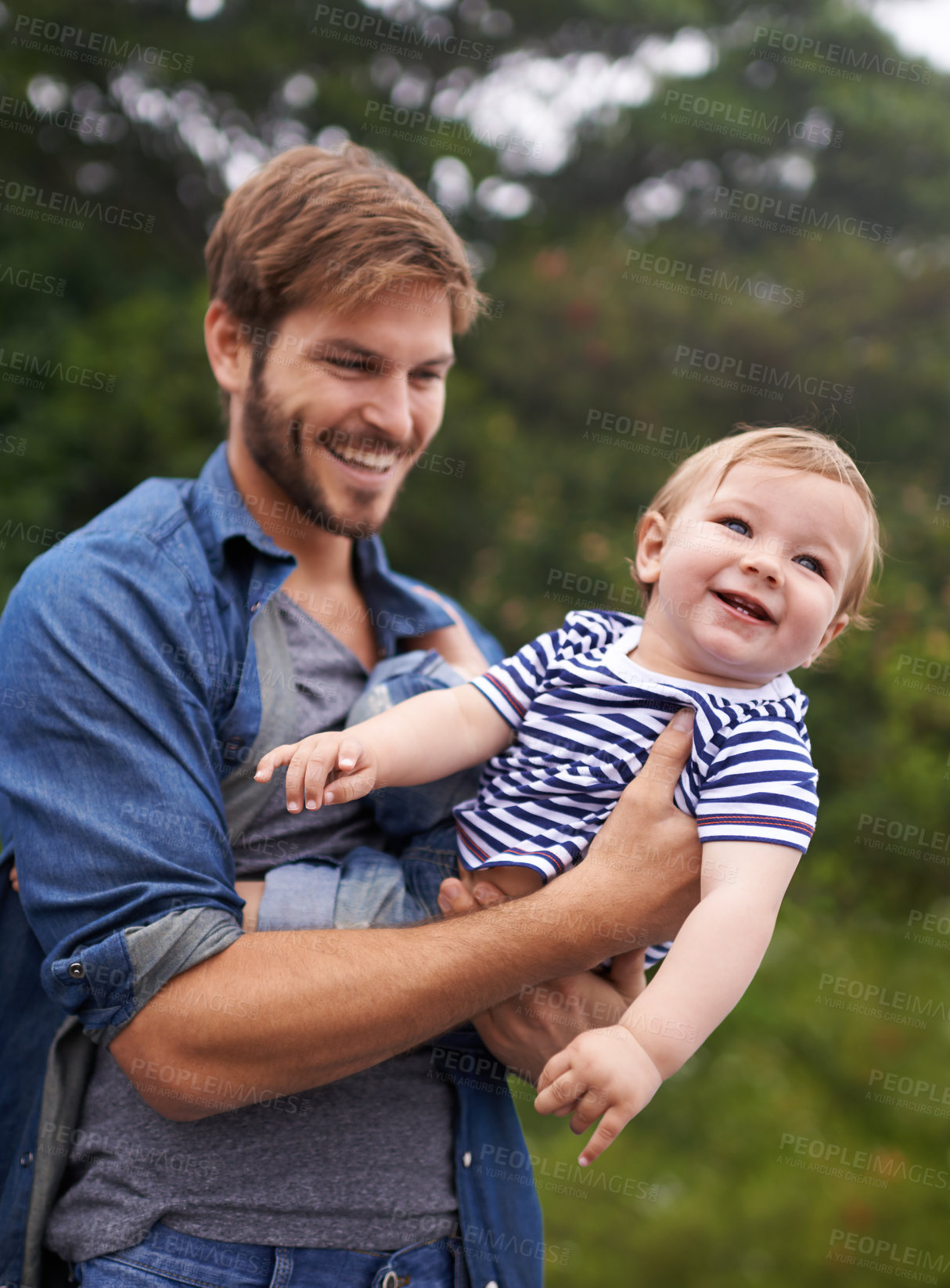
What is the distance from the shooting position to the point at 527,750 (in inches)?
69.6

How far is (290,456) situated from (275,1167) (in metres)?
1.20

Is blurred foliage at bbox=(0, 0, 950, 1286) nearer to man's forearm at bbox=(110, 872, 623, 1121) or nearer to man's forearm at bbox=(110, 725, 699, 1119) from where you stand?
man's forearm at bbox=(110, 725, 699, 1119)

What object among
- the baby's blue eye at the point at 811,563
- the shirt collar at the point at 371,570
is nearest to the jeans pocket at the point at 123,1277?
the shirt collar at the point at 371,570

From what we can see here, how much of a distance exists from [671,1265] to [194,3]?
6.80 meters

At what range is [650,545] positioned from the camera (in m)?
1.87

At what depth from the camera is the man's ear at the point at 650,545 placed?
1.83m

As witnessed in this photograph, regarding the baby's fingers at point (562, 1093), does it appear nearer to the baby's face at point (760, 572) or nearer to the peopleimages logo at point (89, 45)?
the baby's face at point (760, 572)

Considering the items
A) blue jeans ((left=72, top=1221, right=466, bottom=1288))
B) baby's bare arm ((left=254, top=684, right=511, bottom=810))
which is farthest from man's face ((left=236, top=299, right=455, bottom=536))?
blue jeans ((left=72, top=1221, right=466, bottom=1288))

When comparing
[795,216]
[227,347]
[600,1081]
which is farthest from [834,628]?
[795,216]

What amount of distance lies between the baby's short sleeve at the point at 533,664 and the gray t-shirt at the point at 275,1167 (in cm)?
39

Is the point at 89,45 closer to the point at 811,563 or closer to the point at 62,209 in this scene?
the point at 62,209

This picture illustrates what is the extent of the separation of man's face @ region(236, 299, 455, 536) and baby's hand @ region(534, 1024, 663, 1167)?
44.3 inches

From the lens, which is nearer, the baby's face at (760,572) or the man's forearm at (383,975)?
the man's forearm at (383,975)

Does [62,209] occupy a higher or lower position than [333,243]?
lower
